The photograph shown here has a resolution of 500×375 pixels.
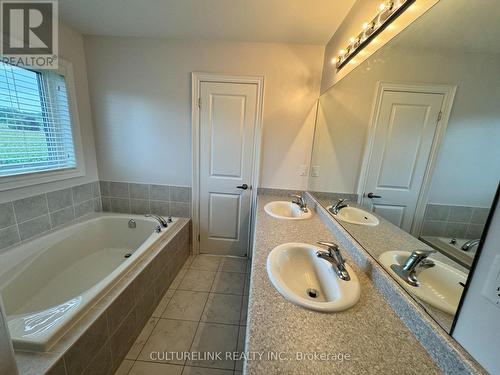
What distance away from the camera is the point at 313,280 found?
1064 millimetres

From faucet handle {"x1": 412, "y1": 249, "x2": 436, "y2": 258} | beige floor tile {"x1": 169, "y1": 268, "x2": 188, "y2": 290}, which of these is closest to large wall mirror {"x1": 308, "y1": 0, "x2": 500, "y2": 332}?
Result: faucet handle {"x1": 412, "y1": 249, "x2": 436, "y2": 258}

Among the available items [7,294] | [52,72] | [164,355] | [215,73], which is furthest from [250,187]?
[52,72]

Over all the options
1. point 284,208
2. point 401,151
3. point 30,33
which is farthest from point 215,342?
point 30,33

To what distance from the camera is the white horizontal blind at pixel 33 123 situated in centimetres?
146

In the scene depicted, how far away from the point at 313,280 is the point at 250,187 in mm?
1339

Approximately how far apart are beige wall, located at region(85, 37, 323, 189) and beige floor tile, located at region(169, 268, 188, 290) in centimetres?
97

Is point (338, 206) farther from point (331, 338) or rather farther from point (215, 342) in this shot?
point (215, 342)

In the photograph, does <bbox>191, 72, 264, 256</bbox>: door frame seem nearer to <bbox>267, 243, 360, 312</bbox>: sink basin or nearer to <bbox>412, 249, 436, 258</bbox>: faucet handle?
<bbox>267, 243, 360, 312</bbox>: sink basin

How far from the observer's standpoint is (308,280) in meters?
1.07

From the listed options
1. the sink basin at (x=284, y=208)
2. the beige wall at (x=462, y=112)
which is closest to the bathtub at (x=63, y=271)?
the sink basin at (x=284, y=208)

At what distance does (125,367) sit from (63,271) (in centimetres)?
106

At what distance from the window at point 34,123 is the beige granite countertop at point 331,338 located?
207 centimetres

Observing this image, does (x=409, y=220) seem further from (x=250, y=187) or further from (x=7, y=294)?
(x=7, y=294)

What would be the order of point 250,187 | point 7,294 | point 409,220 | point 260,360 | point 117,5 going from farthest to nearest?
point 250,187, point 117,5, point 7,294, point 409,220, point 260,360
